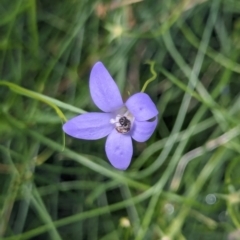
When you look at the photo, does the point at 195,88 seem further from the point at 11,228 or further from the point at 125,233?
the point at 11,228

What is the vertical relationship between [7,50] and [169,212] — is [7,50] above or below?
above

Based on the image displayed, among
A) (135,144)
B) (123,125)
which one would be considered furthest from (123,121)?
(135,144)

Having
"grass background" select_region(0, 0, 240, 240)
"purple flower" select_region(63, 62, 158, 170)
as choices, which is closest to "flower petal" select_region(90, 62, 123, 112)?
"purple flower" select_region(63, 62, 158, 170)

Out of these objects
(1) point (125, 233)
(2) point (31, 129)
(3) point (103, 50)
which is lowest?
(1) point (125, 233)

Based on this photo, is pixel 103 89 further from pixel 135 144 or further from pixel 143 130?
pixel 135 144

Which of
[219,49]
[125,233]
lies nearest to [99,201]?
[125,233]

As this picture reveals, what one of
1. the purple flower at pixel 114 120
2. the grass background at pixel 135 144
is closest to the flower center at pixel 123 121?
the purple flower at pixel 114 120

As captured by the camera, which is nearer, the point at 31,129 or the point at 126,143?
the point at 126,143
